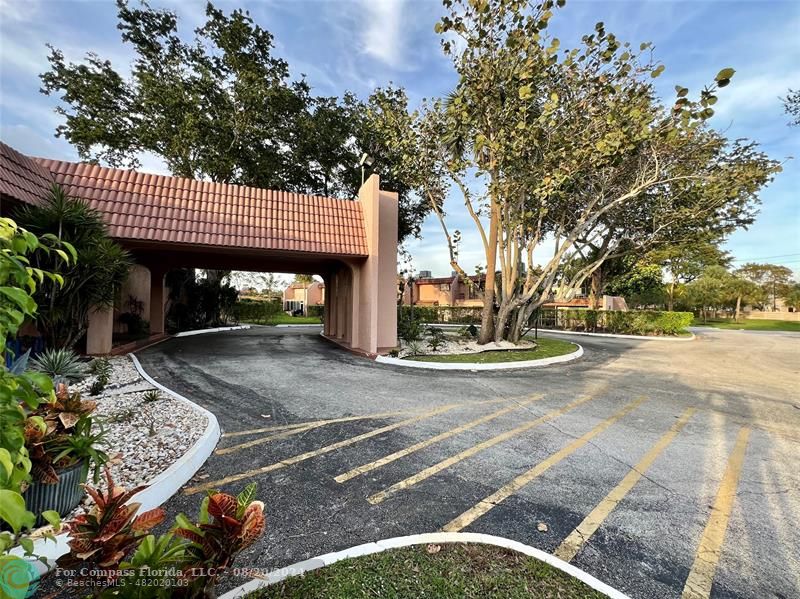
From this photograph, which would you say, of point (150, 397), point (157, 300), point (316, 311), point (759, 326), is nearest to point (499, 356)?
point (150, 397)

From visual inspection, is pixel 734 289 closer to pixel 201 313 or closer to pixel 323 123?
pixel 323 123

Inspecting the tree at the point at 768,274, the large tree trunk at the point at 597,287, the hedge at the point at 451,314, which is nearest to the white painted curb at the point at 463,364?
the large tree trunk at the point at 597,287

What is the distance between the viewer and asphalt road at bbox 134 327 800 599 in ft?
8.34

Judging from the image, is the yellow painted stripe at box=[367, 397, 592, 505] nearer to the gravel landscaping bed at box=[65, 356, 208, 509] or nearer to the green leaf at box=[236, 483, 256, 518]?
the green leaf at box=[236, 483, 256, 518]

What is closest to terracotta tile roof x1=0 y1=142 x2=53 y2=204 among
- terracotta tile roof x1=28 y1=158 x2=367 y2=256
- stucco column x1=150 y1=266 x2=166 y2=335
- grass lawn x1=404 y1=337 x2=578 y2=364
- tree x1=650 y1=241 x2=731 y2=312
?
terracotta tile roof x1=28 y1=158 x2=367 y2=256

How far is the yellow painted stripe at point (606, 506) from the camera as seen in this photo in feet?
8.39

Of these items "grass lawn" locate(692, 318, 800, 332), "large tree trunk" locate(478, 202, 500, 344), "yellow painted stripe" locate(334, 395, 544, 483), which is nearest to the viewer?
"yellow painted stripe" locate(334, 395, 544, 483)

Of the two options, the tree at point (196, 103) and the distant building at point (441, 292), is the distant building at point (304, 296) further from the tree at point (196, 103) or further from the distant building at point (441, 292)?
the tree at point (196, 103)

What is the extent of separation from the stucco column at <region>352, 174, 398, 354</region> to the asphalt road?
3.90 metres

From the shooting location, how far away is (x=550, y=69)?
10.2 meters

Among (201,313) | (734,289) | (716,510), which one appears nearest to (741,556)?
(716,510)

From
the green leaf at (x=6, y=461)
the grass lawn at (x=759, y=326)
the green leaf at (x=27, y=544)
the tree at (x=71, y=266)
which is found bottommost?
the grass lawn at (x=759, y=326)

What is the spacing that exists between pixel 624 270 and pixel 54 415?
26499mm

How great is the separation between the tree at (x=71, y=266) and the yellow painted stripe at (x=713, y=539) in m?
9.64
